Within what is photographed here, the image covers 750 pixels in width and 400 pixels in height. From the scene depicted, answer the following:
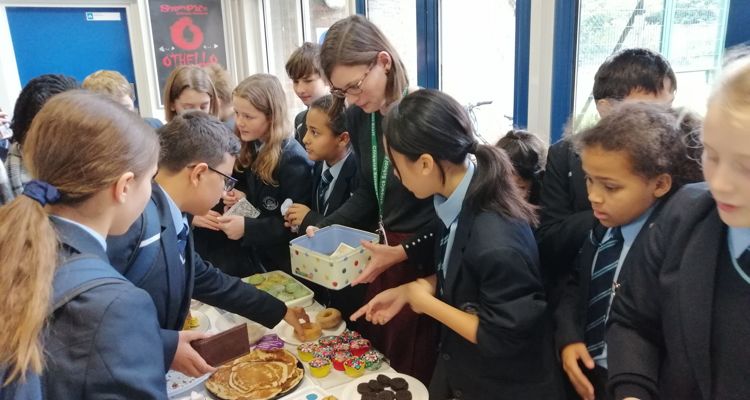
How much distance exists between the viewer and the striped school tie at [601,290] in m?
1.35

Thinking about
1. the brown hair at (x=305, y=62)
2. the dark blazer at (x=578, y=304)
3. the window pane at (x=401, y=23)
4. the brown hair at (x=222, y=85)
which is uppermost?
the window pane at (x=401, y=23)

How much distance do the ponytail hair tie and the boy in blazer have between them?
293mm

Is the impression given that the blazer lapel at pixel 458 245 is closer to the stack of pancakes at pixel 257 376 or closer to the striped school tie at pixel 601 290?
the striped school tie at pixel 601 290

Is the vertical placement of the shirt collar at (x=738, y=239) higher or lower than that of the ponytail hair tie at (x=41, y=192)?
lower

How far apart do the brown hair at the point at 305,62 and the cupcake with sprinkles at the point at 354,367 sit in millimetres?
1621

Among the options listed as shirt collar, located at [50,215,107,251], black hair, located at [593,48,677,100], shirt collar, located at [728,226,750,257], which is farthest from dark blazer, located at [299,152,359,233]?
shirt collar, located at [728,226,750,257]

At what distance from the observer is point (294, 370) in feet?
5.04

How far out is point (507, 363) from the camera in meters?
1.43

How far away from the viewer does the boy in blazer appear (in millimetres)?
1354

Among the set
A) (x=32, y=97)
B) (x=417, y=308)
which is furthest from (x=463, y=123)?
(x=32, y=97)

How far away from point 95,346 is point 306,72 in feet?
6.75

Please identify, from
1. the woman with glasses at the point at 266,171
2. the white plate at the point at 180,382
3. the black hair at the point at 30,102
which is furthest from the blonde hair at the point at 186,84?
the white plate at the point at 180,382

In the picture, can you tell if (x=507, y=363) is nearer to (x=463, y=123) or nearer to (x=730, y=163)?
(x=463, y=123)

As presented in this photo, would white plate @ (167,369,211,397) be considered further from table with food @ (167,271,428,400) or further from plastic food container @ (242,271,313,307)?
plastic food container @ (242,271,313,307)
